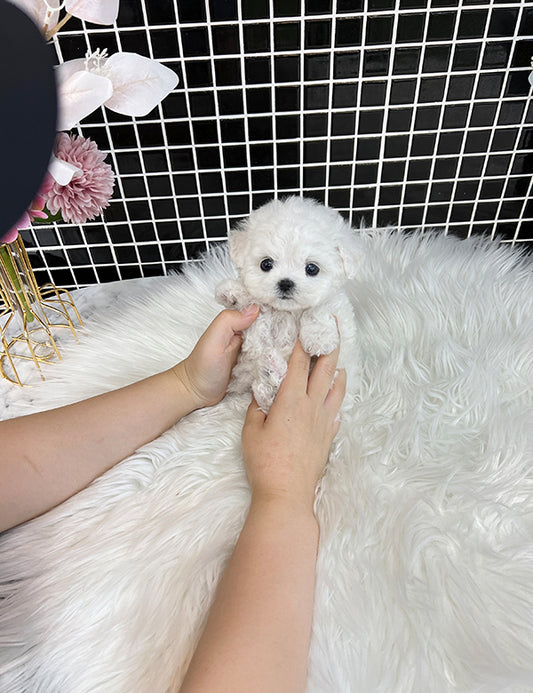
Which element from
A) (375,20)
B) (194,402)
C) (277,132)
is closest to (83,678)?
(194,402)

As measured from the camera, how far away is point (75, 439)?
68 cm

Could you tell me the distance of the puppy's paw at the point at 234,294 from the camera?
0.74 m

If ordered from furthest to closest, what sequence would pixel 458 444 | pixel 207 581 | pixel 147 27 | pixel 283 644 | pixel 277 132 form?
pixel 277 132
pixel 147 27
pixel 458 444
pixel 207 581
pixel 283 644

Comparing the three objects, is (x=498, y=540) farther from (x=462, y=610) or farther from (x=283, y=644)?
(x=283, y=644)

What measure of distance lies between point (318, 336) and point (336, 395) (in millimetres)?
97

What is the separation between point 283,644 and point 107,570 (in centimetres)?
25

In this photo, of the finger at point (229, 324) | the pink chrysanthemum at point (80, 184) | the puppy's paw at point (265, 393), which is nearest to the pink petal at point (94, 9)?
the pink chrysanthemum at point (80, 184)

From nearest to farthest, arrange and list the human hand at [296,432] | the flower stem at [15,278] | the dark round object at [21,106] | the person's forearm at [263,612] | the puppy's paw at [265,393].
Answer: the dark round object at [21,106] → the person's forearm at [263,612] → the human hand at [296,432] → the puppy's paw at [265,393] → the flower stem at [15,278]

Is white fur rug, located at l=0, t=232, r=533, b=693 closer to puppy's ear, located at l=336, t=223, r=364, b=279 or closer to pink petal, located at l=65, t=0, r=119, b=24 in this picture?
puppy's ear, located at l=336, t=223, r=364, b=279

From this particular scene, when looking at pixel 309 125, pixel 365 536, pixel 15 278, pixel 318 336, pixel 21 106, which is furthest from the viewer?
pixel 309 125

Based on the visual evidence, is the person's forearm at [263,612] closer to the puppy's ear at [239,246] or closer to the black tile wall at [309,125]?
the puppy's ear at [239,246]

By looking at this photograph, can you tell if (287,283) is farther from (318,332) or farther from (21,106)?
(21,106)

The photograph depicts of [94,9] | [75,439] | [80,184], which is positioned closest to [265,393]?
[75,439]

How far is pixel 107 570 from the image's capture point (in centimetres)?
60
